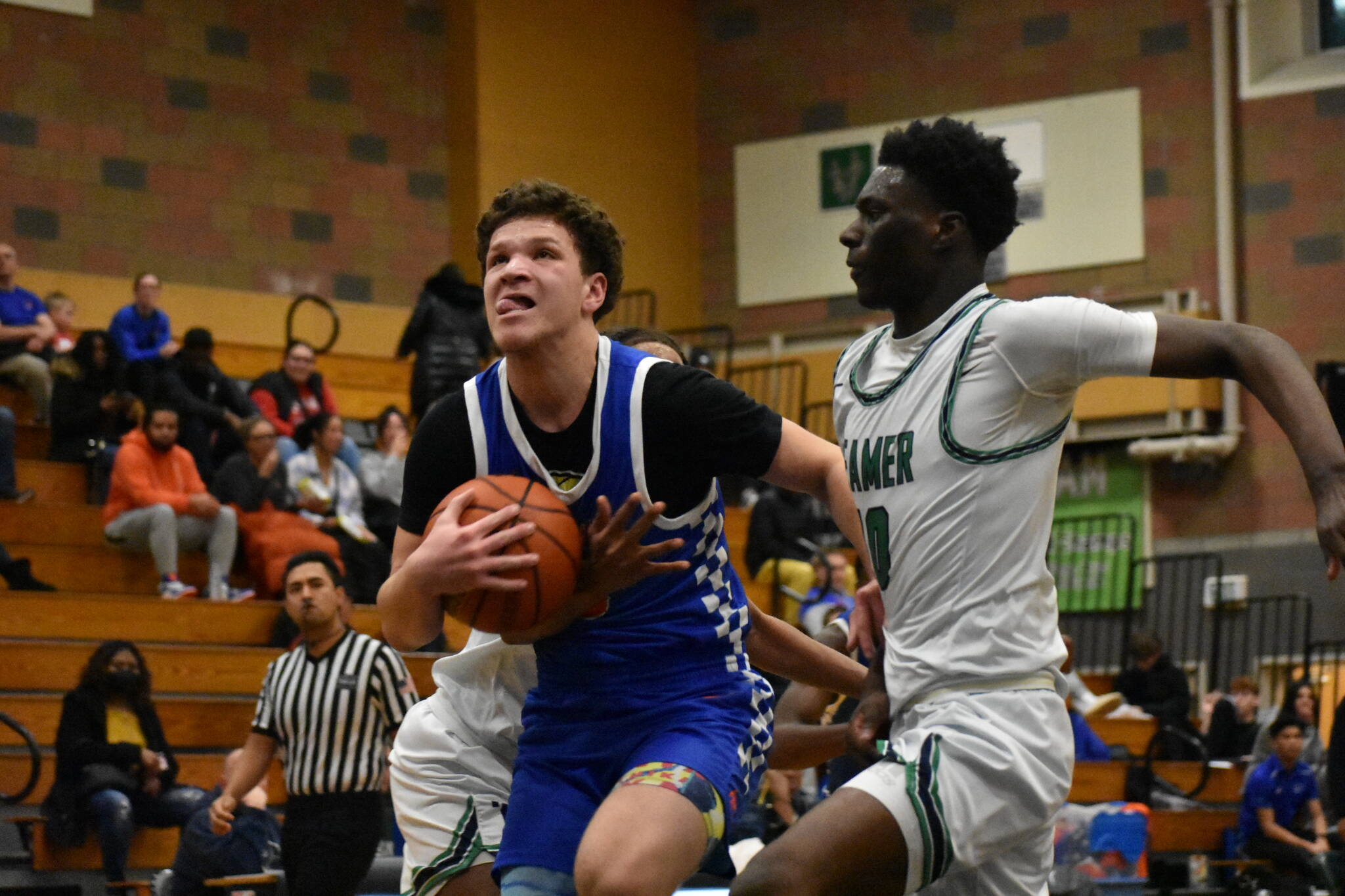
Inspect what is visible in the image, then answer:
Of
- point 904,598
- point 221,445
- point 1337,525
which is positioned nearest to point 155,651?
point 221,445

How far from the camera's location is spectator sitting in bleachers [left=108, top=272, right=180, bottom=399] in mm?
11609

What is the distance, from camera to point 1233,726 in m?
12.7

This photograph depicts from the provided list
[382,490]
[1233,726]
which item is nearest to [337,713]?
[382,490]

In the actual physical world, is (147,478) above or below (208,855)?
above

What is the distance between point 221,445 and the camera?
1130 centimetres

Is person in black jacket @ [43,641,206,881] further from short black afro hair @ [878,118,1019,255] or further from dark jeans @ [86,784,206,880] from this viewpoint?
short black afro hair @ [878,118,1019,255]

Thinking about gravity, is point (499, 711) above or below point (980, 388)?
below

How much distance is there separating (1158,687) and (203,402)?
6.85 m

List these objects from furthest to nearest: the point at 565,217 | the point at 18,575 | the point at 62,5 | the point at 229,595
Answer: the point at 62,5, the point at 229,595, the point at 18,575, the point at 565,217

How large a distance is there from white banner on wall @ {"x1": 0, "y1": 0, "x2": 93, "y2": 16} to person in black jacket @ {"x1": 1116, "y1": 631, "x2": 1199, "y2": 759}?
32.2 ft

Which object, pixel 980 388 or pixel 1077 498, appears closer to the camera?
pixel 980 388

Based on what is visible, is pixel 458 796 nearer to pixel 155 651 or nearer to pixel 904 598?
pixel 904 598

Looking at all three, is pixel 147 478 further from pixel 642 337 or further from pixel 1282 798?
pixel 1282 798

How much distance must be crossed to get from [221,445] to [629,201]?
24.1 feet
